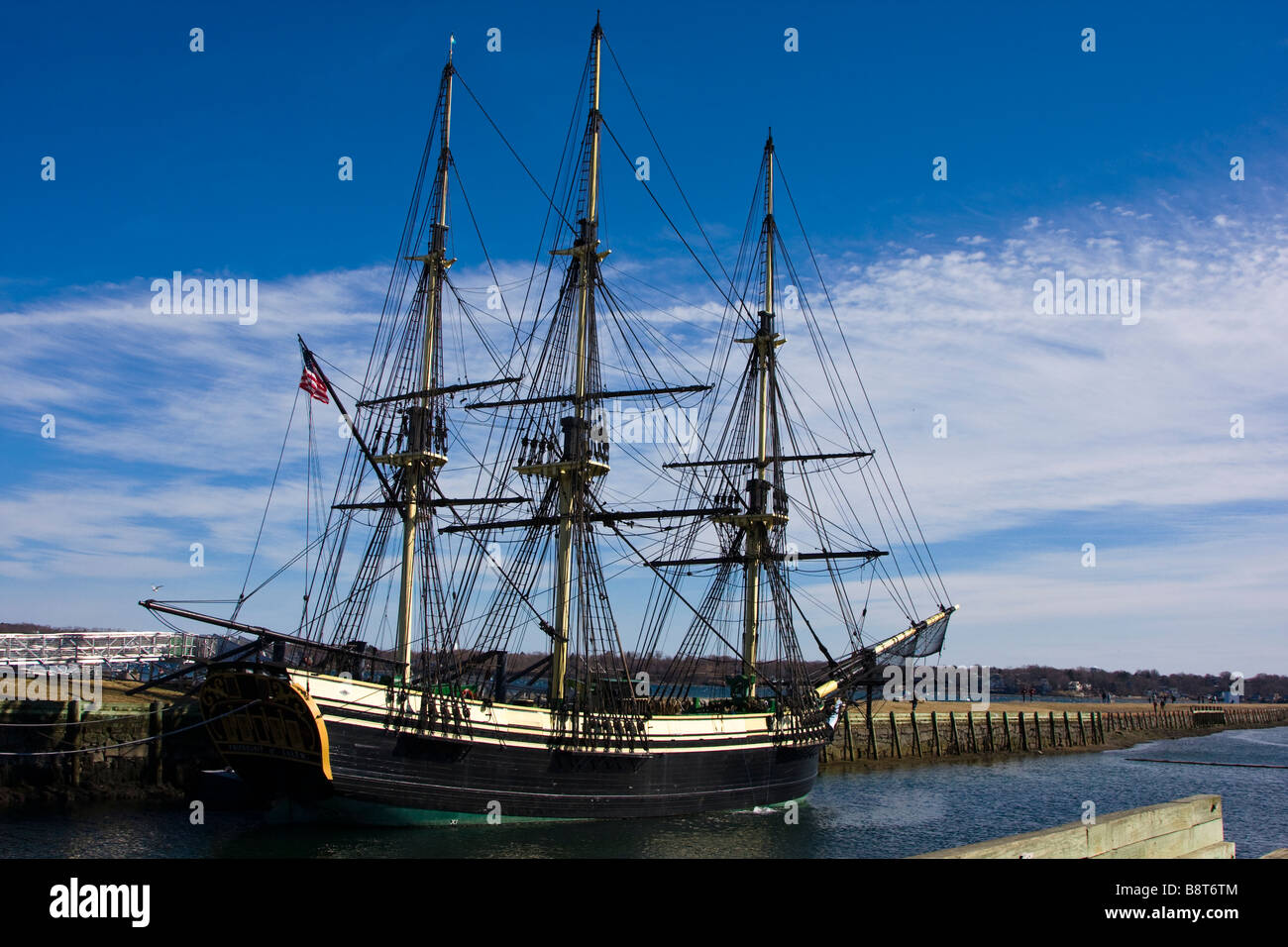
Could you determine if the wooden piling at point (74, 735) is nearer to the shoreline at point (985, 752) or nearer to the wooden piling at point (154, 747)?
the wooden piling at point (154, 747)

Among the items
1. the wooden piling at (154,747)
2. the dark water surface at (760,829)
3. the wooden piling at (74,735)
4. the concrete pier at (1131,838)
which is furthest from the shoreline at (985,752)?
the concrete pier at (1131,838)

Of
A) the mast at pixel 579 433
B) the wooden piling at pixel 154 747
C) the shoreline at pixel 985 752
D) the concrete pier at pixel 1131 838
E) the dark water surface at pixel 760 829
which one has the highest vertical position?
the mast at pixel 579 433

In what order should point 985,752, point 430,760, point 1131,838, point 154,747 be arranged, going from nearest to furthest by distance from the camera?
point 1131,838, point 430,760, point 154,747, point 985,752

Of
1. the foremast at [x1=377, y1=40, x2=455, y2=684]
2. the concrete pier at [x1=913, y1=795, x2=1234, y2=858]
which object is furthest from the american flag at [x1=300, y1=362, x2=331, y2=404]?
the concrete pier at [x1=913, y1=795, x2=1234, y2=858]

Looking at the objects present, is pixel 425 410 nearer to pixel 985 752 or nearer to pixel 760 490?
pixel 760 490

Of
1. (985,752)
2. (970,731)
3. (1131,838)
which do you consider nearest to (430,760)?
(1131,838)

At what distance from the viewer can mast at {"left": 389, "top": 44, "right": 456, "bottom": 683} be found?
3509 centimetres

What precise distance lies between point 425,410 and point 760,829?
20.0 meters

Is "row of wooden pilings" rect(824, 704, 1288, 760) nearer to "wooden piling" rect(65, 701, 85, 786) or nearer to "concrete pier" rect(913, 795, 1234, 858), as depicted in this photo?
"wooden piling" rect(65, 701, 85, 786)

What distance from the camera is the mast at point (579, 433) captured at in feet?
119

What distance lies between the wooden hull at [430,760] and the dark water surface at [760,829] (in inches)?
26.3

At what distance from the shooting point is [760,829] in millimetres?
34719

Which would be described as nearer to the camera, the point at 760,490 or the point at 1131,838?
the point at 1131,838
